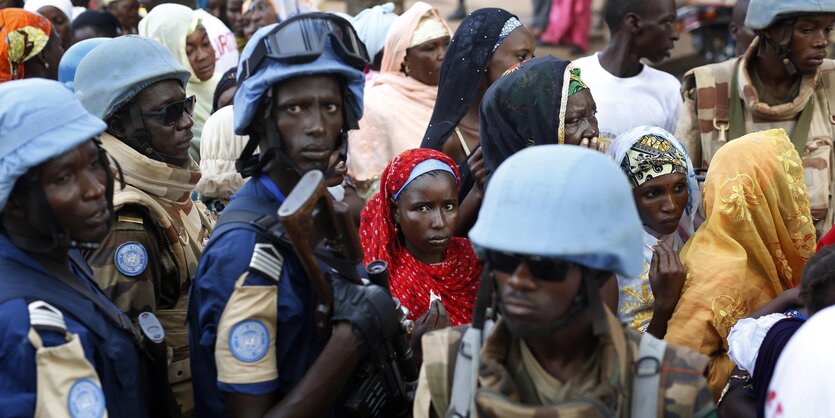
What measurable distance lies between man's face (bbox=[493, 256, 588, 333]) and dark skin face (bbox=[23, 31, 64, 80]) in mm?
4018

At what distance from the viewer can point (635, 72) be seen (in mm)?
6039

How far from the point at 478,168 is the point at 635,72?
2.16m

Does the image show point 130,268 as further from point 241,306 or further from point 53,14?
point 53,14

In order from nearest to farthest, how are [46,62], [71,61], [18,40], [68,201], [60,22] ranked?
[68,201]
[71,61]
[18,40]
[46,62]
[60,22]

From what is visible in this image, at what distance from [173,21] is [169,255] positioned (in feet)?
12.3

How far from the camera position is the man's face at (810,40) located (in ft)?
16.0

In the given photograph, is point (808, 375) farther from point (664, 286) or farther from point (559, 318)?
point (664, 286)

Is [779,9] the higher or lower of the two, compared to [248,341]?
higher

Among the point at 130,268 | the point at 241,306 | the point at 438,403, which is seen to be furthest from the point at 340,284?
the point at 130,268

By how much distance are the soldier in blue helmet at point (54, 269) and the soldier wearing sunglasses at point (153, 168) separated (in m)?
0.61

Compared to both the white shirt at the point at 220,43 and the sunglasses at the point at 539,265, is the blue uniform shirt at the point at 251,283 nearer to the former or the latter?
the sunglasses at the point at 539,265

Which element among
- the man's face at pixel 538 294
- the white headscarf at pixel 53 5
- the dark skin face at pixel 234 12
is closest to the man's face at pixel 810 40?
the man's face at pixel 538 294

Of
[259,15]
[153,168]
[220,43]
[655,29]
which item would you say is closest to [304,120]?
[153,168]

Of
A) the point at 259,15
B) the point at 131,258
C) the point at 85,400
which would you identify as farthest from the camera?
the point at 259,15
